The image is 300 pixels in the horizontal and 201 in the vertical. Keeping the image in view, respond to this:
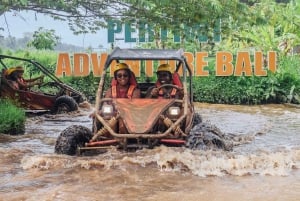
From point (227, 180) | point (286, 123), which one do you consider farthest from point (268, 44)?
point (227, 180)

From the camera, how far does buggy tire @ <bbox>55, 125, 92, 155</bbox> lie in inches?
280

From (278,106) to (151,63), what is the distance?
412 cm

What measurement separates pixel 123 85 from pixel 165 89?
21.5 inches

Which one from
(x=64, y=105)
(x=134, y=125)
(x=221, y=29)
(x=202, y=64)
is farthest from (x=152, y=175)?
(x=202, y=64)

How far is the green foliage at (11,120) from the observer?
9.55m

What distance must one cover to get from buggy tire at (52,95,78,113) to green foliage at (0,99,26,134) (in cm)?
254

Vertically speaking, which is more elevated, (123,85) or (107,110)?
(123,85)

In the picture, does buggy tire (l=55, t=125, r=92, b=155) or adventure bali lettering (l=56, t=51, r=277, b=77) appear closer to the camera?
buggy tire (l=55, t=125, r=92, b=155)

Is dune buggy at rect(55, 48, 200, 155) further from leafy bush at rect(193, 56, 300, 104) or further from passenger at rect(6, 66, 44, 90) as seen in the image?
leafy bush at rect(193, 56, 300, 104)

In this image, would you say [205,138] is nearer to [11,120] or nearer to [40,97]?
[11,120]

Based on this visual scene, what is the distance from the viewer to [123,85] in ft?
24.9

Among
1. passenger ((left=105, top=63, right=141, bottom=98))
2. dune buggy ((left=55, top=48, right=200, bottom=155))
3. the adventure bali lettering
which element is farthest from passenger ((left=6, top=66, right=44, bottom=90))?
the adventure bali lettering

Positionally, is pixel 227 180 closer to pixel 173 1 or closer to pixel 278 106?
pixel 173 1

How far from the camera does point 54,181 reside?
6.09m
